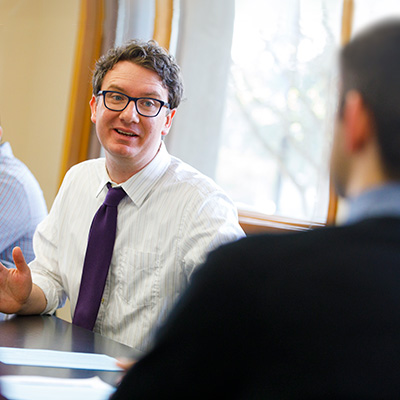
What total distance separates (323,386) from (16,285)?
1.33 meters

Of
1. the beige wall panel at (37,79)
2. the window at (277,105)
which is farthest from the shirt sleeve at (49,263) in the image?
the beige wall panel at (37,79)

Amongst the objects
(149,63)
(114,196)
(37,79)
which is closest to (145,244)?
(114,196)

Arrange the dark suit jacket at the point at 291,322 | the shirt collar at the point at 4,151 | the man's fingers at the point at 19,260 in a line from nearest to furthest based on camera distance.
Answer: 1. the dark suit jacket at the point at 291,322
2. the man's fingers at the point at 19,260
3. the shirt collar at the point at 4,151

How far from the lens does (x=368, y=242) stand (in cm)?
70

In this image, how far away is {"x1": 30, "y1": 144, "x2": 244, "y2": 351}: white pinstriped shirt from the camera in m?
1.89

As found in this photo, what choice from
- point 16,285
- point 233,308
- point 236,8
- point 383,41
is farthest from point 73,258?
point 236,8

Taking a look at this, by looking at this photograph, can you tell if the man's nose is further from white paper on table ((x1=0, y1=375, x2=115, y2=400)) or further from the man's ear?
the man's ear

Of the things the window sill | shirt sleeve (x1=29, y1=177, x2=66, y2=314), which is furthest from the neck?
the window sill

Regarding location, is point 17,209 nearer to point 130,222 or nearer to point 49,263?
point 49,263

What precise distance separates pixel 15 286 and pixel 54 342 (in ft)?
1.13

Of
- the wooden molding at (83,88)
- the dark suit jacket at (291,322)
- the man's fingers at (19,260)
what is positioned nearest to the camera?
the dark suit jacket at (291,322)

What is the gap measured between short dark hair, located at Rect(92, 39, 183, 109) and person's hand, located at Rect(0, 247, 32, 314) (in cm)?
76

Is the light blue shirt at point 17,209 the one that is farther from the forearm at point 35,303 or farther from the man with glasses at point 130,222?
the forearm at point 35,303

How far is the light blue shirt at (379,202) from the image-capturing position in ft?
2.28
